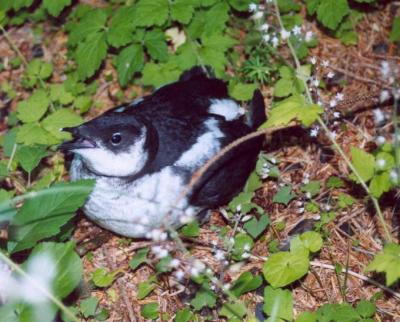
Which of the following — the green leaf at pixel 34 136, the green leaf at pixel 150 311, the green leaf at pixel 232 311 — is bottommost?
the green leaf at pixel 150 311

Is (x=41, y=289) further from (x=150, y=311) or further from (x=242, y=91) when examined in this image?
(x=242, y=91)

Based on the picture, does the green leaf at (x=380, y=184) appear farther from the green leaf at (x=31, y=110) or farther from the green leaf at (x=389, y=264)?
the green leaf at (x=31, y=110)

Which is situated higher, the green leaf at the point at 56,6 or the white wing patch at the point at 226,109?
the green leaf at the point at 56,6

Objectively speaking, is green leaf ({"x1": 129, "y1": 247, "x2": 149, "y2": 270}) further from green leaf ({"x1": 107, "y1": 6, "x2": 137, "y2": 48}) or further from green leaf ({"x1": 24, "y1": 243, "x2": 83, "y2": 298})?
green leaf ({"x1": 107, "y1": 6, "x2": 137, "y2": 48})

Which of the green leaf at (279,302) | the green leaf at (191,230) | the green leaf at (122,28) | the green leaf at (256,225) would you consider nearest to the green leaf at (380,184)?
the green leaf at (279,302)

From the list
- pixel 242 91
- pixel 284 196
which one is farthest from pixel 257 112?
pixel 284 196

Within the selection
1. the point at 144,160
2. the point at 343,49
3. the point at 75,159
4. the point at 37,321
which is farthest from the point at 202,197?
the point at 343,49

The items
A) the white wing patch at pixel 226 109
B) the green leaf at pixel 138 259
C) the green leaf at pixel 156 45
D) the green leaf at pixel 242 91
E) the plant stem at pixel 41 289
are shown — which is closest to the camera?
the plant stem at pixel 41 289
